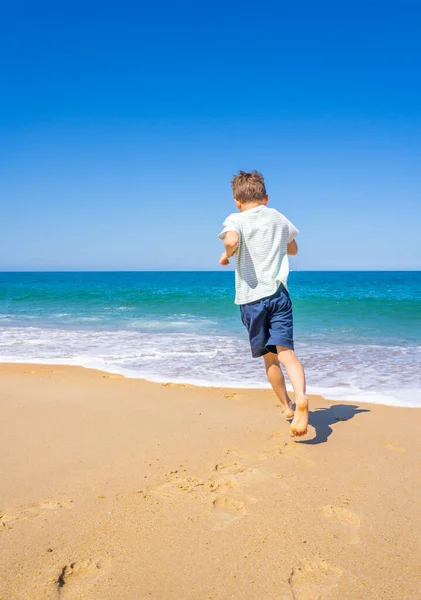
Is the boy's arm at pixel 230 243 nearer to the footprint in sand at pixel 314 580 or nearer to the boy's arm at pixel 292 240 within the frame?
the boy's arm at pixel 292 240

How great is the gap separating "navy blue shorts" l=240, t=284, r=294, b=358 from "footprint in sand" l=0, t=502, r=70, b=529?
5.39 feet

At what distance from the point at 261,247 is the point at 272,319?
1.73 ft

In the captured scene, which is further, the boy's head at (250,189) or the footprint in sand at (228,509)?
the boy's head at (250,189)

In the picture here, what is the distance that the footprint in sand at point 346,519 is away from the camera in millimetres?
2014

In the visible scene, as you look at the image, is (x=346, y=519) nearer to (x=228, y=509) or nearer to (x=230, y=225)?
(x=228, y=509)

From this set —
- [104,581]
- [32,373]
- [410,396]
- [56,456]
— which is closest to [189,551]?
[104,581]

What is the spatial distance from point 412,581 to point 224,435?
5.86ft

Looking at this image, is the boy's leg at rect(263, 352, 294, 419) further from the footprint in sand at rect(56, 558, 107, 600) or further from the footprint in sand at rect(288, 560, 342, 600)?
the footprint in sand at rect(56, 558, 107, 600)

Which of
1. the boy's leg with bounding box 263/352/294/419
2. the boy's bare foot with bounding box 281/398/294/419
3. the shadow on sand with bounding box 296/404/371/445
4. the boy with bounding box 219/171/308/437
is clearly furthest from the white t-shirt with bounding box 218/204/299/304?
the shadow on sand with bounding box 296/404/371/445

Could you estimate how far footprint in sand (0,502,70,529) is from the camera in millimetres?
Answer: 2119

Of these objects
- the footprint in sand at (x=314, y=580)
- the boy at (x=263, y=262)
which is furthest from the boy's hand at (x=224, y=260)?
the footprint in sand at (x=314, y=580)

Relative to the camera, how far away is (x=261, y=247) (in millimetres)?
3230

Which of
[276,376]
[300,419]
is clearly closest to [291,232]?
[276,376]

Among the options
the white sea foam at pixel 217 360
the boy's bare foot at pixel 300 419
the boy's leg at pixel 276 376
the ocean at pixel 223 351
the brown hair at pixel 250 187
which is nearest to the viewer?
the boy's bare foot at pixel 300 419
